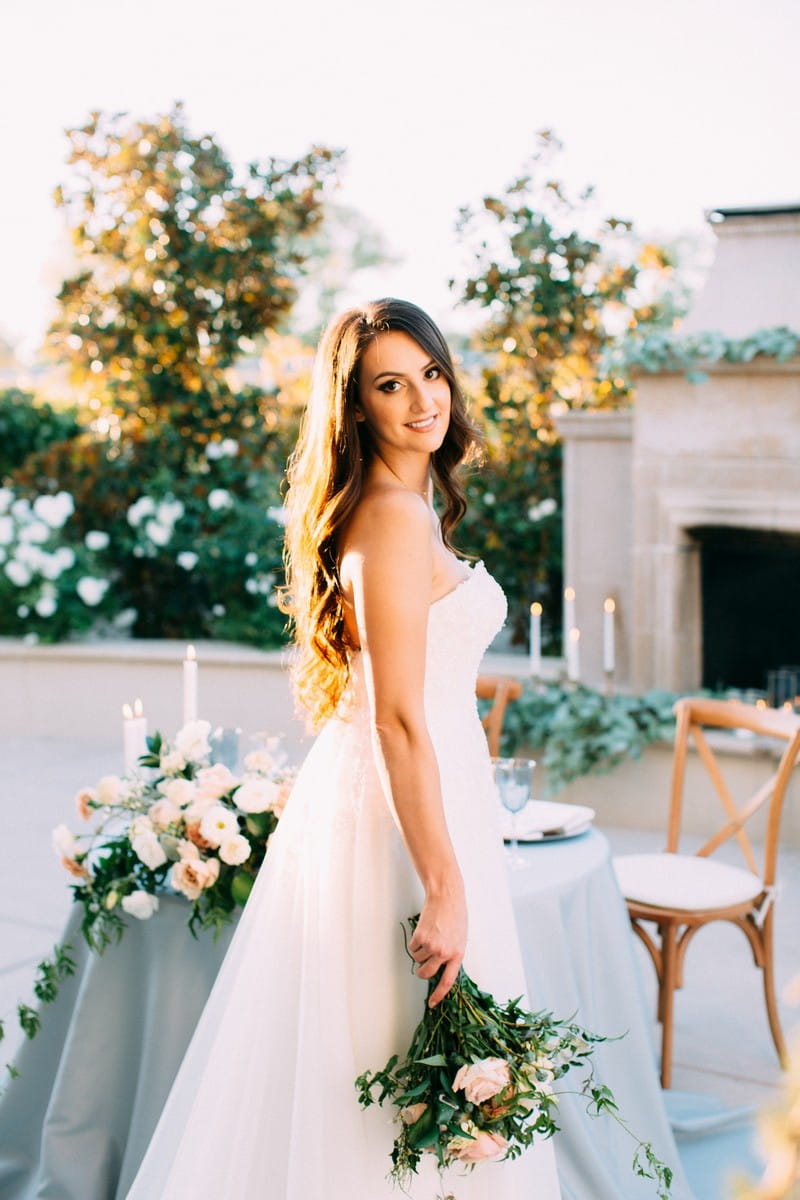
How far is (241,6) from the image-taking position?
25.3 feet

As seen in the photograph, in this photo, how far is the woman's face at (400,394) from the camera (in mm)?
1670

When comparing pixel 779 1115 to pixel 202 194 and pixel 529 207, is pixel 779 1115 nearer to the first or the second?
pixel 529 207

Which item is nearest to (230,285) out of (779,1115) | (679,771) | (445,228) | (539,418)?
(445,228)

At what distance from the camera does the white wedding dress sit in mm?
1618

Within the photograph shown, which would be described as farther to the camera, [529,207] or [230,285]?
[230,285]

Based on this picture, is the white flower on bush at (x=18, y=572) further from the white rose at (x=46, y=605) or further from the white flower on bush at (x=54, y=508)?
the white flower on bush at (x=54, y=508)

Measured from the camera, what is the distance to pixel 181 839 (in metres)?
2.23

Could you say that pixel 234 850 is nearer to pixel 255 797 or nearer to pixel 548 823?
pixel 255 797

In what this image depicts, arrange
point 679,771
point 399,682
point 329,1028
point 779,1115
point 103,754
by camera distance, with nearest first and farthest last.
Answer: point 779,1115 → point 399,682 → point 329,1028 → point 679,771 → point 103,754

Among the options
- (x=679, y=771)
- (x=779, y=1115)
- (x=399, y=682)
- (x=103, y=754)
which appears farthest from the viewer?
(x=103, y=754)

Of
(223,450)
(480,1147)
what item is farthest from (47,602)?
(480,1147)

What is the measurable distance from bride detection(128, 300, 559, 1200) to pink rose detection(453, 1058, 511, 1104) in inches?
4.3

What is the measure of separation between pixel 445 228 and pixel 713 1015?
4.64 m

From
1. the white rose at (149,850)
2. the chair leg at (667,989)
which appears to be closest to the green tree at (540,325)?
the chair leg at (667,989)
